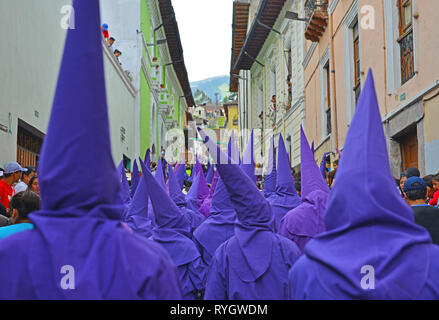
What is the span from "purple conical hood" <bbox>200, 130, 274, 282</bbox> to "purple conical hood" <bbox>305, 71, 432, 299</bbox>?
3.82ft

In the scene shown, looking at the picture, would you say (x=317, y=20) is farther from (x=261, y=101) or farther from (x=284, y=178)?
(x=261, y=101)

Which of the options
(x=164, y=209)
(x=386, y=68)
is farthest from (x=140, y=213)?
(x=386, y=68)

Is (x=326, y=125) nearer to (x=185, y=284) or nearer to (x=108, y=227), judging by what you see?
(x=185, y=284)

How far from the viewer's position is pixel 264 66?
1109 inches

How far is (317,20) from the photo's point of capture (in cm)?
1538

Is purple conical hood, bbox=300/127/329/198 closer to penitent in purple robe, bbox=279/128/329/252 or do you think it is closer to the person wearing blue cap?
penitent in purple robe, bbox=279/128/329/252

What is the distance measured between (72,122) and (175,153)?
36342 millimetres

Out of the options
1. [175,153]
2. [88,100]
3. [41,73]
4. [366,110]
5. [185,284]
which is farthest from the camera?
[175,153]

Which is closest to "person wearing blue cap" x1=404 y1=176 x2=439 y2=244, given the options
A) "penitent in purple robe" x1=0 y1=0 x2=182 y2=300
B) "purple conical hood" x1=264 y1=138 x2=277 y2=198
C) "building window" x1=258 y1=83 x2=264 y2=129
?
"penitent in purple robe" x1=0 y1=0 x2=182 y2=300

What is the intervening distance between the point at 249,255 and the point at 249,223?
0.24m

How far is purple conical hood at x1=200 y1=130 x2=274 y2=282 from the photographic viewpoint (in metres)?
3.70

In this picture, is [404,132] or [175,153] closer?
[404,132]

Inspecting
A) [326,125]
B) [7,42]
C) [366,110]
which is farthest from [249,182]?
[326,125]
